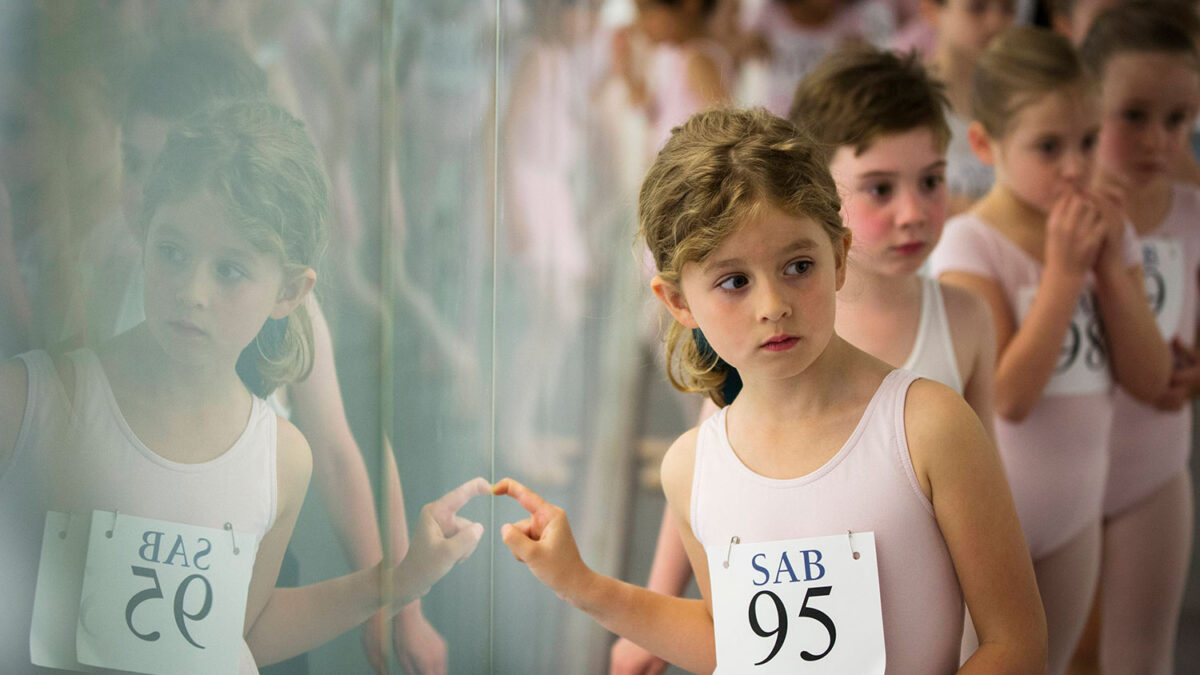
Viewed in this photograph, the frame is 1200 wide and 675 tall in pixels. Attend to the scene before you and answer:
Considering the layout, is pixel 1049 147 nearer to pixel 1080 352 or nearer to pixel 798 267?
pixel 1080 352

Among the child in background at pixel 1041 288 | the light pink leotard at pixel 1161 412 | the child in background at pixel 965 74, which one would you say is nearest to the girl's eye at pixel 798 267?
the child in background at pixel 1041 288

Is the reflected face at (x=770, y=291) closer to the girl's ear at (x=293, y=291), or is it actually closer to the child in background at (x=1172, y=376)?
the girl's ear at (x=293, y=291)

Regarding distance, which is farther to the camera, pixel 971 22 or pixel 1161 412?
pixel 971 22

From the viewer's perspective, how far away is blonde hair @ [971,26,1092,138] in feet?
5.93

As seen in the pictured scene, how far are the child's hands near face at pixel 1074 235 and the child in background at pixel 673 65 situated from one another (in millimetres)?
594

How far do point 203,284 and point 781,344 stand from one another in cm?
50

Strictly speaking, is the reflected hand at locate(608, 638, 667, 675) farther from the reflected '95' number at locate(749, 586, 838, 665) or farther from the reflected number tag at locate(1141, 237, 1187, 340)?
the reflected number tag at locate(1141, 237, 1187, 340)

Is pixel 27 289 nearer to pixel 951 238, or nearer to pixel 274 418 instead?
pixel 274 418

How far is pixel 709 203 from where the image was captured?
96cm

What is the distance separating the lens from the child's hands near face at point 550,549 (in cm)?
106

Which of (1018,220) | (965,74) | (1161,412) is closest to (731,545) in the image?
(1018,220)

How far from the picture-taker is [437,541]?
123cm

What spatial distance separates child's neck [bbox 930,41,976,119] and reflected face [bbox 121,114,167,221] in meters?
1.63

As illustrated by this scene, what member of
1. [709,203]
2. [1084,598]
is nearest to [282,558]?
[709,203]
